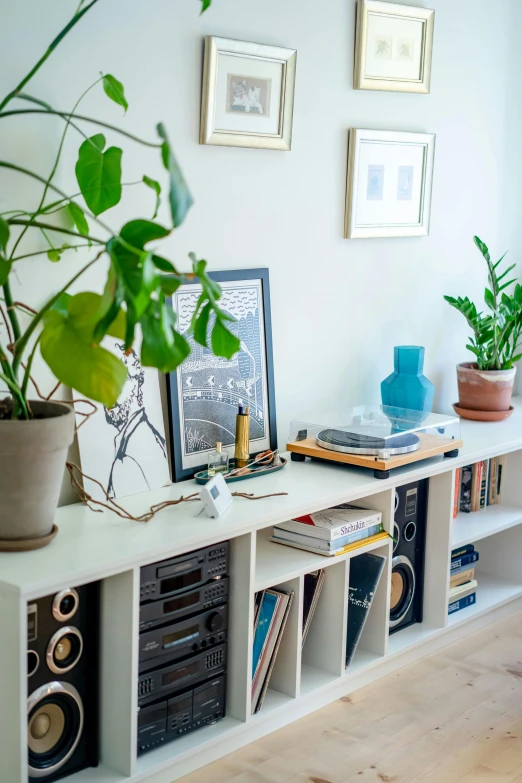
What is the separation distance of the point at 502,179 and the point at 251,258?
139 cm

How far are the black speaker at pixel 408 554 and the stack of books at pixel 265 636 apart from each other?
533mm

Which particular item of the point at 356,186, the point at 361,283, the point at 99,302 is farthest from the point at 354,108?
the point at 99,302

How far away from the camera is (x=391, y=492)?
2791 mm

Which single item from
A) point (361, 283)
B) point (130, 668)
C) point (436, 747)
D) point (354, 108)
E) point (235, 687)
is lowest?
point (436, 747)

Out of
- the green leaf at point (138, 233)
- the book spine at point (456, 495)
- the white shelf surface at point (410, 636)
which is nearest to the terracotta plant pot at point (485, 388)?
the book spine at point (456, 495)

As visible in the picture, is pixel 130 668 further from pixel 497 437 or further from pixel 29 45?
pixel 497 437

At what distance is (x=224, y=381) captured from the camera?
Answer: 2.78 m

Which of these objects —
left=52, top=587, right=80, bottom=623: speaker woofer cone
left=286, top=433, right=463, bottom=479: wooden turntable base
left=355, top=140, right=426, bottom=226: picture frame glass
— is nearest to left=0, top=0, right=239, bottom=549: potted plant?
left=52, top=587, right=80, bottom=623: speaker woofer cone

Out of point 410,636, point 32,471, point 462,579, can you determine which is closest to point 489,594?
point 462,579

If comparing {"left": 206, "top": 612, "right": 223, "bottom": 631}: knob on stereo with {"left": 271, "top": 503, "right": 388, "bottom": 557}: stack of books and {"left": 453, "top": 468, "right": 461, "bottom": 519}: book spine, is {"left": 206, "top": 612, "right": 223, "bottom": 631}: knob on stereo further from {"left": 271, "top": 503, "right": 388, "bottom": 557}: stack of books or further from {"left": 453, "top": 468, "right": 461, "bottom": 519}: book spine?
{"left": 453, "top": 468, "right": 461, "bottom": 519}: book spine

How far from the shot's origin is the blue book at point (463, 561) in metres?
3.28

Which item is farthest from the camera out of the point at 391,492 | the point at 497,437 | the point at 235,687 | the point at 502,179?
the point at 502,179

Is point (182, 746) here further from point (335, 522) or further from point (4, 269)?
point (4, 269)

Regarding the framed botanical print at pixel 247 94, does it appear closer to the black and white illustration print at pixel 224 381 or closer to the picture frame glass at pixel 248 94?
the picture frame glass at pixel 248 94
